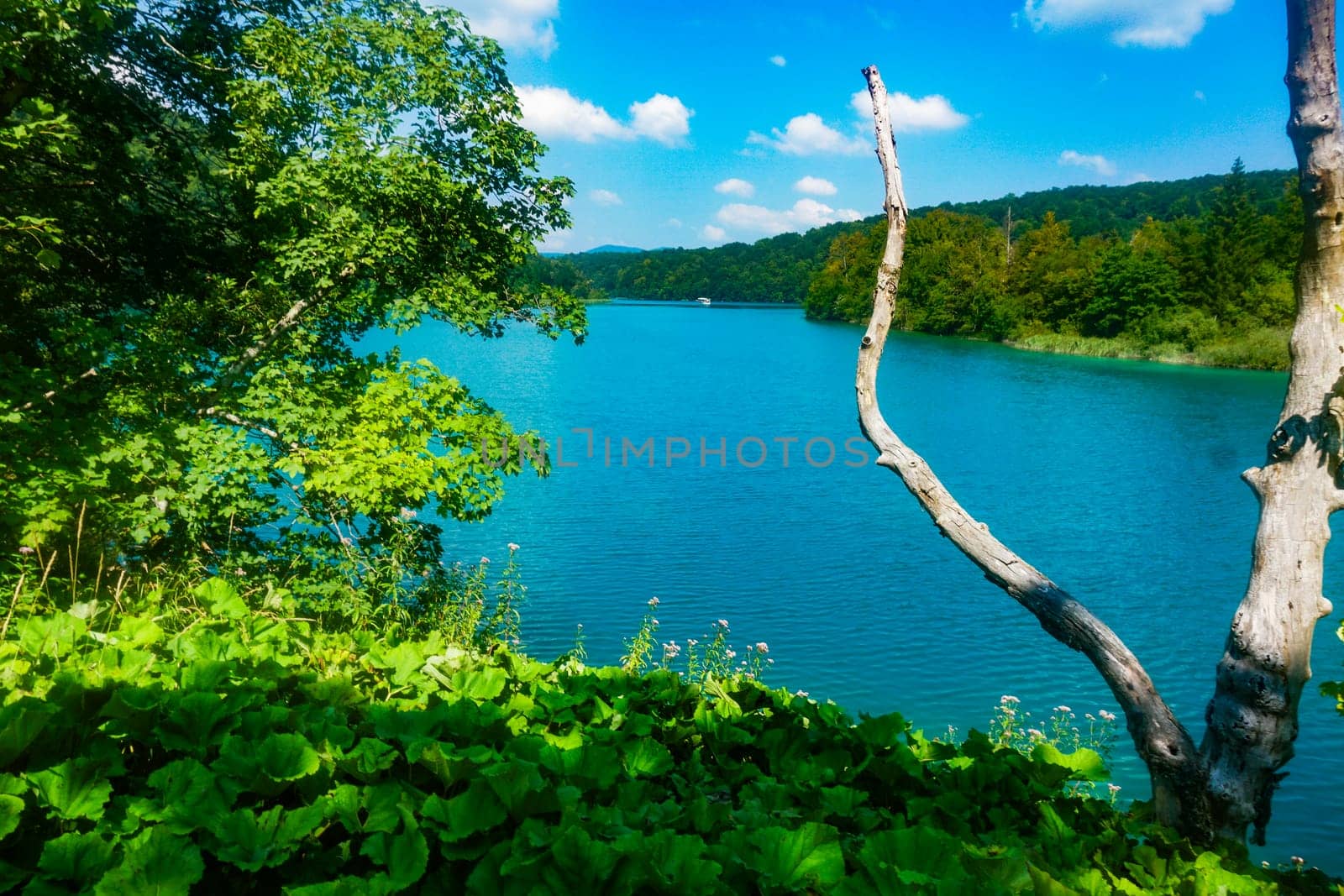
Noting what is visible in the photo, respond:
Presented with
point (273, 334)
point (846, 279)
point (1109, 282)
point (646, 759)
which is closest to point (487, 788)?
point (646, 759)

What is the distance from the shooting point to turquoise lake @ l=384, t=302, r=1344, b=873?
8.55 meters

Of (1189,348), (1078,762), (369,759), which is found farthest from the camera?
(1189,348)

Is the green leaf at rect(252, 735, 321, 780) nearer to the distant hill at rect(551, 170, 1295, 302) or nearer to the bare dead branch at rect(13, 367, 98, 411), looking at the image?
the bare dead branch at rect(13, 367, 98, 411)

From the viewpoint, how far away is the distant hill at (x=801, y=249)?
83.2 metres

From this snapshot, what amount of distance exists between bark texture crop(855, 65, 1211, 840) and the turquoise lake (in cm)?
351

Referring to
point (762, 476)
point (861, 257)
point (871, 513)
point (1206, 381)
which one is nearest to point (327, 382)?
point (871, 513)

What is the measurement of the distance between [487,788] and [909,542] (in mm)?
12288

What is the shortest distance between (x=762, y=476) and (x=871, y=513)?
3.19 metres

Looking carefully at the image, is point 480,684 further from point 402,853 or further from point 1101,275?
point 1101,275

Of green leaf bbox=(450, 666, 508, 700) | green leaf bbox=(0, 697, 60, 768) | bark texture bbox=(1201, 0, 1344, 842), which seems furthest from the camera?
bark texture bbox=(1201, 0, 1344, 842)

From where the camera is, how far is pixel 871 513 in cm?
1462

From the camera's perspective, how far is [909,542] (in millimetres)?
13125

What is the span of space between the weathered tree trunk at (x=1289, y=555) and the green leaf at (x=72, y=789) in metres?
2.91

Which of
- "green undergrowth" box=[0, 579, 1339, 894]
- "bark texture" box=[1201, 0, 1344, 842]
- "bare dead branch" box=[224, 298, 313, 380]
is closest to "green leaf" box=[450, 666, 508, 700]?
"green undergrowth" box=[0, 579, 1339, 894]
